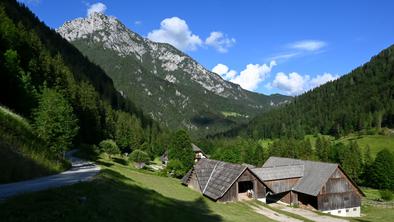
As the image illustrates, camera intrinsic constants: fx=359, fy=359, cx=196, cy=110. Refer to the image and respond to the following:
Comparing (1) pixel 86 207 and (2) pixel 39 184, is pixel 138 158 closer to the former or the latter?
(2) pixel 39 184

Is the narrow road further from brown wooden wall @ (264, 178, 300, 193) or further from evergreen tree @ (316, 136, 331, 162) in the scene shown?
evergreen tree @ (316, 136, 331, 162)

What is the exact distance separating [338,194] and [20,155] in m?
49.9

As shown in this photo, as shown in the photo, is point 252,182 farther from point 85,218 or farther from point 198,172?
point 85,218

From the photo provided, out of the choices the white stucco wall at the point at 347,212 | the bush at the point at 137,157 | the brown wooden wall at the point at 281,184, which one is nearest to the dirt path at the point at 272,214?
the brown wooden wall at the point at 281,184

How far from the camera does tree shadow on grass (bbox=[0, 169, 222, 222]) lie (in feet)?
47.6

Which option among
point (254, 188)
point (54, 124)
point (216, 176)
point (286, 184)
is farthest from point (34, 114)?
point (286, 184)

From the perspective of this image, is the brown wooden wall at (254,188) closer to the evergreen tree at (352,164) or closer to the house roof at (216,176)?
the house roof at (216,176)

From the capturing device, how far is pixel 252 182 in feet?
173

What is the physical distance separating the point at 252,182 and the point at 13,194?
3976 cm

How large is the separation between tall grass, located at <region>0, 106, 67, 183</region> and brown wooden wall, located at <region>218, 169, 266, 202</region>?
2278cm

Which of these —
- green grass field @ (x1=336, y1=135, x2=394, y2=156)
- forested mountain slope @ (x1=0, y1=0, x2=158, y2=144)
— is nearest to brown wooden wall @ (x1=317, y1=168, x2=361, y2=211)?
forested mountain slope @ (x1=0, y1=0, x2=158, y2=144)

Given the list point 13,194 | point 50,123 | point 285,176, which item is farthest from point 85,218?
point 285,176

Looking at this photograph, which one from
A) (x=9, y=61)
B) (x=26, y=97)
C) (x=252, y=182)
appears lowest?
(x=252, y=182)

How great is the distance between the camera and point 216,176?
2115 inches
